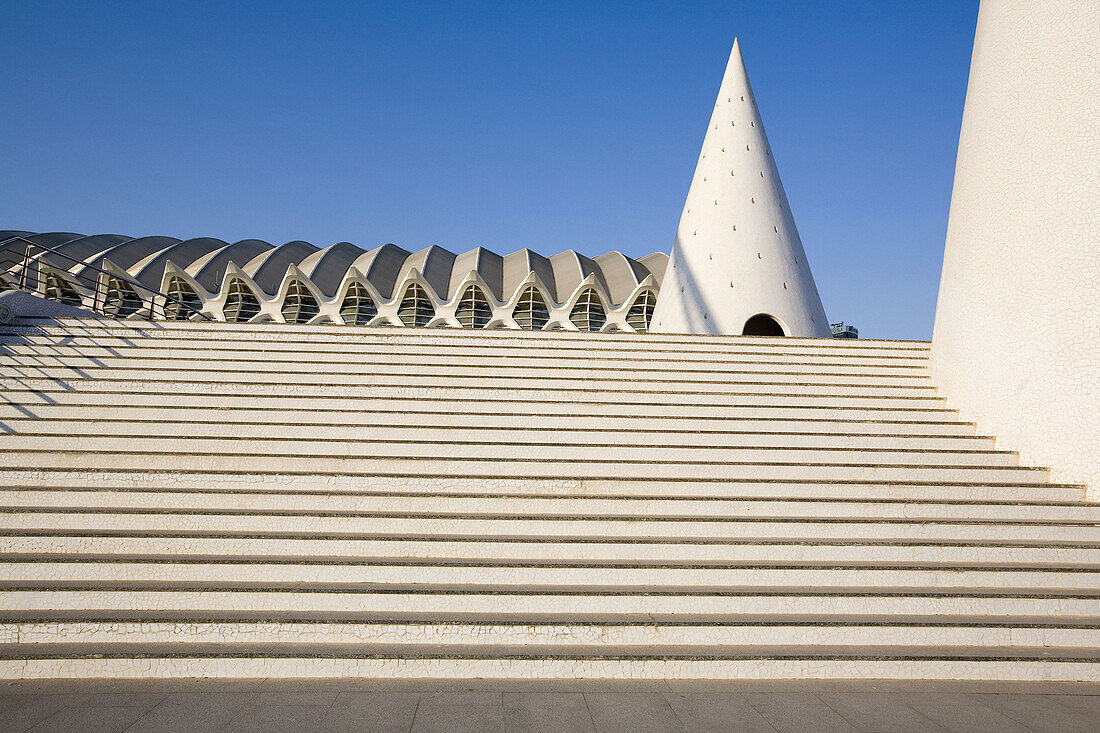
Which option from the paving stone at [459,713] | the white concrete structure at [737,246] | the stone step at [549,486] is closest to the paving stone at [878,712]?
the paving stone at [459,713]

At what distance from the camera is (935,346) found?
7555mm

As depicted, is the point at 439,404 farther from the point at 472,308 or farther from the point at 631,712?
the point at 472,308

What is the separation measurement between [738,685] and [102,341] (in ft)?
24.1

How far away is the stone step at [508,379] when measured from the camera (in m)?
6.79

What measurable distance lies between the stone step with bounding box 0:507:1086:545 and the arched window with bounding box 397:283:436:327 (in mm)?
18819

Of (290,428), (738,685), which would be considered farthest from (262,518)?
(738,685)

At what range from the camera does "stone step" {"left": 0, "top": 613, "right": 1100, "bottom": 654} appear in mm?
3896

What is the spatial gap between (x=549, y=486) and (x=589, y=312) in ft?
60.0

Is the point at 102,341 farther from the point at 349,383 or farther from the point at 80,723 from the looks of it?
the point at 80,723

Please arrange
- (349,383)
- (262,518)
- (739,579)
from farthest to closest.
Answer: (349,383)
(262,518)
(739,579)

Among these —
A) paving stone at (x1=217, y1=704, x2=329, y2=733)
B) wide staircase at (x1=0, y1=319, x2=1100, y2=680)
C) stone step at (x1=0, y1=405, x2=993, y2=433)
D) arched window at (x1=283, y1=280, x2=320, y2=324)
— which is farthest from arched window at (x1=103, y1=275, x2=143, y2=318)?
paving stone at (x1=217, y1=704, x2=329, y2=733)

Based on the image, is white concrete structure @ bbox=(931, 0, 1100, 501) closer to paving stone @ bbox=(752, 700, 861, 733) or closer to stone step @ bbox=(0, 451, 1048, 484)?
stone step @ bbox=(0, 451, 1048, 484)

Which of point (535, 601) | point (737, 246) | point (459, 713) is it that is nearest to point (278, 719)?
point (459, 713)

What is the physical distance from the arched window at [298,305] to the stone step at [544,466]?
18.2 m
